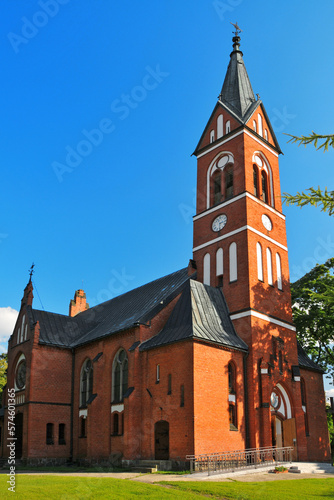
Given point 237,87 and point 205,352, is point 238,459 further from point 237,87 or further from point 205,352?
point 237,87

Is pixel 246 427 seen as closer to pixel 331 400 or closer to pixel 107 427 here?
pixel 107 427

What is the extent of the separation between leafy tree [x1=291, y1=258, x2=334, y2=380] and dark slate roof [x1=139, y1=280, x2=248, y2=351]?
827 cm

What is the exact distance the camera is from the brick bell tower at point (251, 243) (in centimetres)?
2698

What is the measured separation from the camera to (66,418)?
107 feet

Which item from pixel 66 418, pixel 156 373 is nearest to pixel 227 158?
pixel 156 373

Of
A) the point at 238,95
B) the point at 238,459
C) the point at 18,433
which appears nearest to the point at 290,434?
the point at 238,459

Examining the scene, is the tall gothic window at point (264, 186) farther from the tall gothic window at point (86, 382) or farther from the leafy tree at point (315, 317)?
the tall gothic window at point (86, 382)

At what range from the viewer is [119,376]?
29203 millimetres

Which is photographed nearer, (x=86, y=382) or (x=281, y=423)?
(x=281, y=423)

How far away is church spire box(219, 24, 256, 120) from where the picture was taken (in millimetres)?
34688

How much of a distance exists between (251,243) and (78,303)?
22.7 metres

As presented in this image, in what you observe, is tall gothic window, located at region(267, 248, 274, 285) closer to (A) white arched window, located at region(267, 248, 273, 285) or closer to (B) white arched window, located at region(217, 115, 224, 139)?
(A) white arched window, located at region(267, 248, 273, 285)

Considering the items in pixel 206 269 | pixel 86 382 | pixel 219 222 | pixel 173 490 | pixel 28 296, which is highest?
pixel 219 222

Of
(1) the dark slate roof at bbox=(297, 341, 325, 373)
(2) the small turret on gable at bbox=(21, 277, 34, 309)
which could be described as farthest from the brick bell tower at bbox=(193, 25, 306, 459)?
(2) the small turret on gable at bbox=(21, 277, 34, 309)
